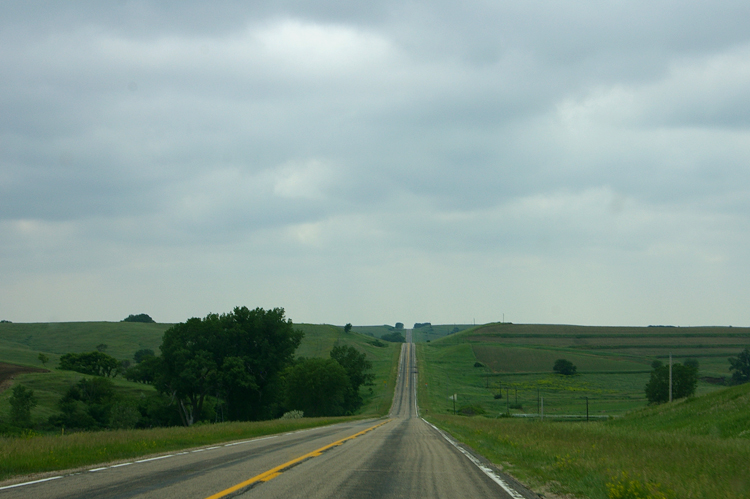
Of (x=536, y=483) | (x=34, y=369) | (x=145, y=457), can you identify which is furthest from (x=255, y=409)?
(x=536, y=483)

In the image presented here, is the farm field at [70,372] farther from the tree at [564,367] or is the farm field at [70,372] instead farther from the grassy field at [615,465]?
the grassy field at [615,465]

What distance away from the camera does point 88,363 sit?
443 ft

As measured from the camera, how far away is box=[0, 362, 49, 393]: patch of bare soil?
302ft

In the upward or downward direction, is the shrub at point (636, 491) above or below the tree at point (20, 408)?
above

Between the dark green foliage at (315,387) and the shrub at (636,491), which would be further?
the dark green foliage at (315,387)

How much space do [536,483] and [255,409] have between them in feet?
236

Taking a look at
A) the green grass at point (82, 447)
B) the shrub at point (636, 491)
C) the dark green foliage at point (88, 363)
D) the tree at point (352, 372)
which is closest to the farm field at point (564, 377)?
the tree at point (352, 372)

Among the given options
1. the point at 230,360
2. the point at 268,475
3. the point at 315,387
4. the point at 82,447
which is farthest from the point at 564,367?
the point at 268,475

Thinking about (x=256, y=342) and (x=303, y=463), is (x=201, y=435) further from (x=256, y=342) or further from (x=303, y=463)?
(x=256, y=342)

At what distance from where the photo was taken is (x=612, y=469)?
12953 mm

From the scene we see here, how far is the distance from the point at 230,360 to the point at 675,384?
88.4 meters

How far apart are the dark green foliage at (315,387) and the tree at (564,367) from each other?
8762 centimetres

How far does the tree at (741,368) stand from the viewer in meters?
144

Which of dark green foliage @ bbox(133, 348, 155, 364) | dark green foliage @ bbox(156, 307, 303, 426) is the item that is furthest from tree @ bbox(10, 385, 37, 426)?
dark green foliage @ bbox(133, 348, 155, 364)
